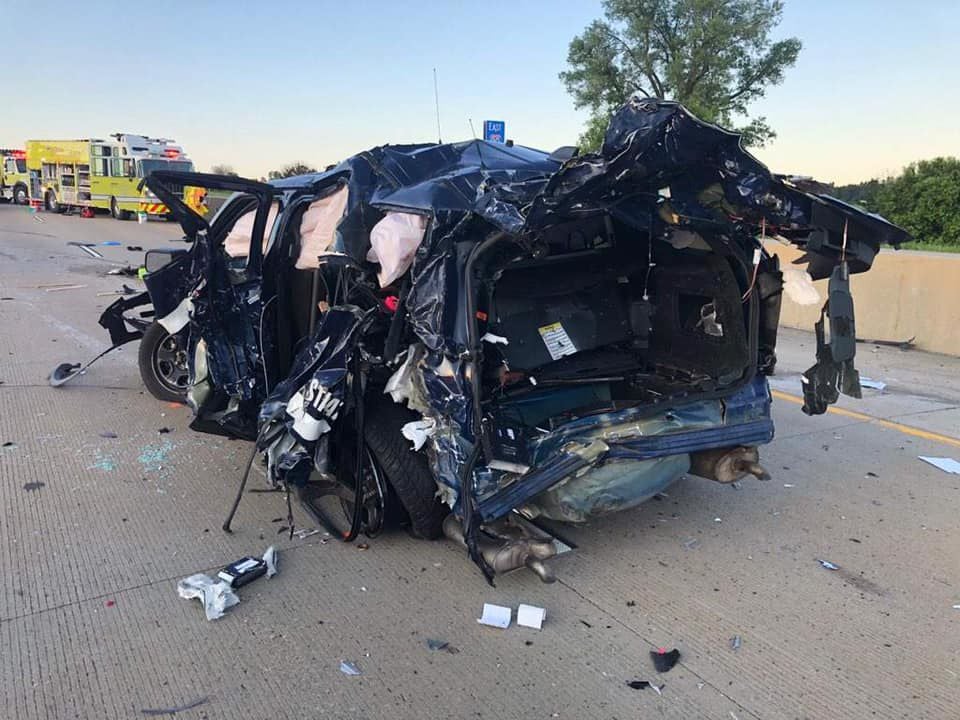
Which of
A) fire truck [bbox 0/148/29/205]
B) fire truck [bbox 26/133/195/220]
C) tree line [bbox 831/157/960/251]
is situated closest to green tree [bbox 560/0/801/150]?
tree line [bbox 831/157/960/251]

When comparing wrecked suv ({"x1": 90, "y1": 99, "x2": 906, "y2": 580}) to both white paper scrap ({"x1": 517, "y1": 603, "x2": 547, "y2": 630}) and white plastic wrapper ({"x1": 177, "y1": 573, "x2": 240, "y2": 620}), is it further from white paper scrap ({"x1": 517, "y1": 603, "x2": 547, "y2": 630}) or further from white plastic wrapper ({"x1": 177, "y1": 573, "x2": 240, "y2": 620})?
white plastic wrapper ({"x1": 177, "y1": 573, "x2": 240, "y2": 620})

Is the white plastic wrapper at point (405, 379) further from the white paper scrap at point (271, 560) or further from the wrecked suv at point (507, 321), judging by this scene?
the white paper scrap at point (271, 560)

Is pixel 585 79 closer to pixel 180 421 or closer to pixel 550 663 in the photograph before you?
pixel 180 421

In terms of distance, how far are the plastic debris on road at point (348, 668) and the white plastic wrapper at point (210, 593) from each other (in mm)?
674

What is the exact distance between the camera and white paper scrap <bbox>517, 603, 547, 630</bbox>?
3.21 metres

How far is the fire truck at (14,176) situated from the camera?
39031mm

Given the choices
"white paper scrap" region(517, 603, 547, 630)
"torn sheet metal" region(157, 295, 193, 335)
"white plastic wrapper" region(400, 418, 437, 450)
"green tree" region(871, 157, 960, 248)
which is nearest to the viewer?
Result: "white paper scrap" region(517, 603, 547, 630)

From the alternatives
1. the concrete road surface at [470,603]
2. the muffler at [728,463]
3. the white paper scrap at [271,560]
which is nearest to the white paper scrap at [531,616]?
the concrete road surface at [470,603]

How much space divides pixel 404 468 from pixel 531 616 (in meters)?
0.95

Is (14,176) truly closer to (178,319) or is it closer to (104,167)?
(104,167)

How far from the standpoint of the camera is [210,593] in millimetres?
3303

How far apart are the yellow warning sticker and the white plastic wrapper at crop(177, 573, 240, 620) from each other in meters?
2.12

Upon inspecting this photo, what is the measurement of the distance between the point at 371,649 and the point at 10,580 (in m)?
1.83

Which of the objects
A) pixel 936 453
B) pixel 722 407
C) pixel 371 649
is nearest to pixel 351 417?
pixel 371 649
